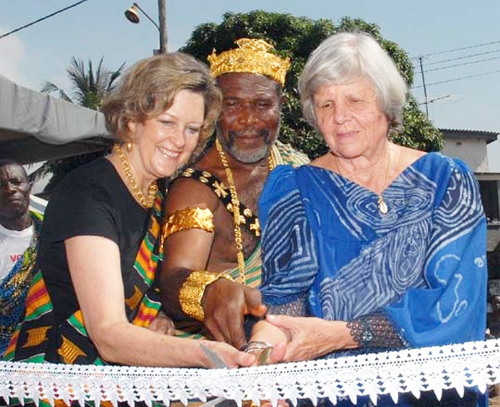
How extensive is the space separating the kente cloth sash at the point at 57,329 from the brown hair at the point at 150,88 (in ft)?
1.33

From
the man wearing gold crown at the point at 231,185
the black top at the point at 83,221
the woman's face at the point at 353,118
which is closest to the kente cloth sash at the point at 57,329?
the black top at the point at 83,221

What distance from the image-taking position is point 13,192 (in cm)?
484

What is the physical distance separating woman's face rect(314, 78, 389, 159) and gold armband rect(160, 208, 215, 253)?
2.17 ft

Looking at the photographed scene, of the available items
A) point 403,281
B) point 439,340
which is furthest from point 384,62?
point 439,340

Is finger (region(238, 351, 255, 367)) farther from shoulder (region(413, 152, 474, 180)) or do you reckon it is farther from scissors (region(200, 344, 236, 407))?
shoulder (region(413, 152, 474, 180))

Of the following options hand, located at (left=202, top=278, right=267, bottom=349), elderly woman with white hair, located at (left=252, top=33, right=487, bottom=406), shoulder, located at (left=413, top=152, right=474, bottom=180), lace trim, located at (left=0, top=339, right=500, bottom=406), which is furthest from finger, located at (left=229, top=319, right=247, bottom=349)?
shoulder, located at (left=413, top=152, right=474, bottom=180)

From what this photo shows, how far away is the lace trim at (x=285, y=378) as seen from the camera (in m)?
1.59

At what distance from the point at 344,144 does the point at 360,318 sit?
22.0 inches

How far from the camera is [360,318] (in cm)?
208

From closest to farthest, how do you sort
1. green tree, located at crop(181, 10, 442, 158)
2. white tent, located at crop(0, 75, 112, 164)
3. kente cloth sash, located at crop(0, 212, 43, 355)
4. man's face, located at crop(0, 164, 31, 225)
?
kente cloth sash, located at crop(0, 212, 43, 355) → man's face, located at crop(0, 164, 31, 225) → white tent, located at crop(0, 75, 112, 164) → green tree, located at crop(181, 10, 442, 158)

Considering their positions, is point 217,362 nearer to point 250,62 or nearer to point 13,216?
point 250,62

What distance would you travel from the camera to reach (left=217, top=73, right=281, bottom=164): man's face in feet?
10.1

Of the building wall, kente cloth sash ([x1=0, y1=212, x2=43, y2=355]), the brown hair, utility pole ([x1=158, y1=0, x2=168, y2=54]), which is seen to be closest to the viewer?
the brown hair

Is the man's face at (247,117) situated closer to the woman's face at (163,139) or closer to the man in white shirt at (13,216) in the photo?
the woman's face at (163,139)
